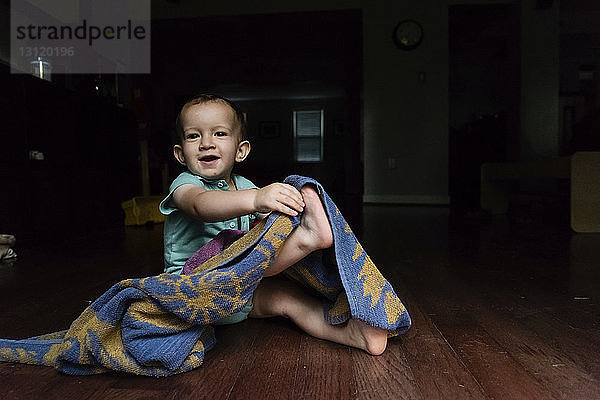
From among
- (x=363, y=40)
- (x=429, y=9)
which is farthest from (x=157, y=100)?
(x=429, y=9)

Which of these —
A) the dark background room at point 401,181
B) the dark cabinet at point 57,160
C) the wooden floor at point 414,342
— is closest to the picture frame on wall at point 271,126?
the dark background room at point 401,181

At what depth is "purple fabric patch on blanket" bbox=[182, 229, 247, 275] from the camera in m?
0.79

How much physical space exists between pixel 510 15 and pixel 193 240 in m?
5.06

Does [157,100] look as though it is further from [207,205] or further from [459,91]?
[207,205]

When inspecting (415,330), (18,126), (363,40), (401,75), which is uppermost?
(363,40)

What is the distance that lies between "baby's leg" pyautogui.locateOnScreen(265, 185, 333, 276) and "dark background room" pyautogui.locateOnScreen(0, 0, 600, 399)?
15 cm

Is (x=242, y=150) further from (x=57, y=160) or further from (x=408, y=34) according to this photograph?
(x=408, y=34)

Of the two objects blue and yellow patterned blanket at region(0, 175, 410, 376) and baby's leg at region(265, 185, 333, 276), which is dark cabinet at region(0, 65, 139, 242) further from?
baby's leg at region(265, 185, 333, 276)

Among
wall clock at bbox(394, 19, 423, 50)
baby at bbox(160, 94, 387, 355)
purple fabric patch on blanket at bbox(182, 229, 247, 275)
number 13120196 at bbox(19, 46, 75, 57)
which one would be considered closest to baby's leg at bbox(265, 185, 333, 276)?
baby at bbox(160, 94, 387, 355)

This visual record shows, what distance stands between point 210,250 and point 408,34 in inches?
184

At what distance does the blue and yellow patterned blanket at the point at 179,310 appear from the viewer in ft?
2.09

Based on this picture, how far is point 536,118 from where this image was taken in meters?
4.60

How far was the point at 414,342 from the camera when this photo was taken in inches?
31.2

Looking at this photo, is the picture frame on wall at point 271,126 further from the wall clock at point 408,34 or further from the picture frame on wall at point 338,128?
the wall clock at point 408,34
